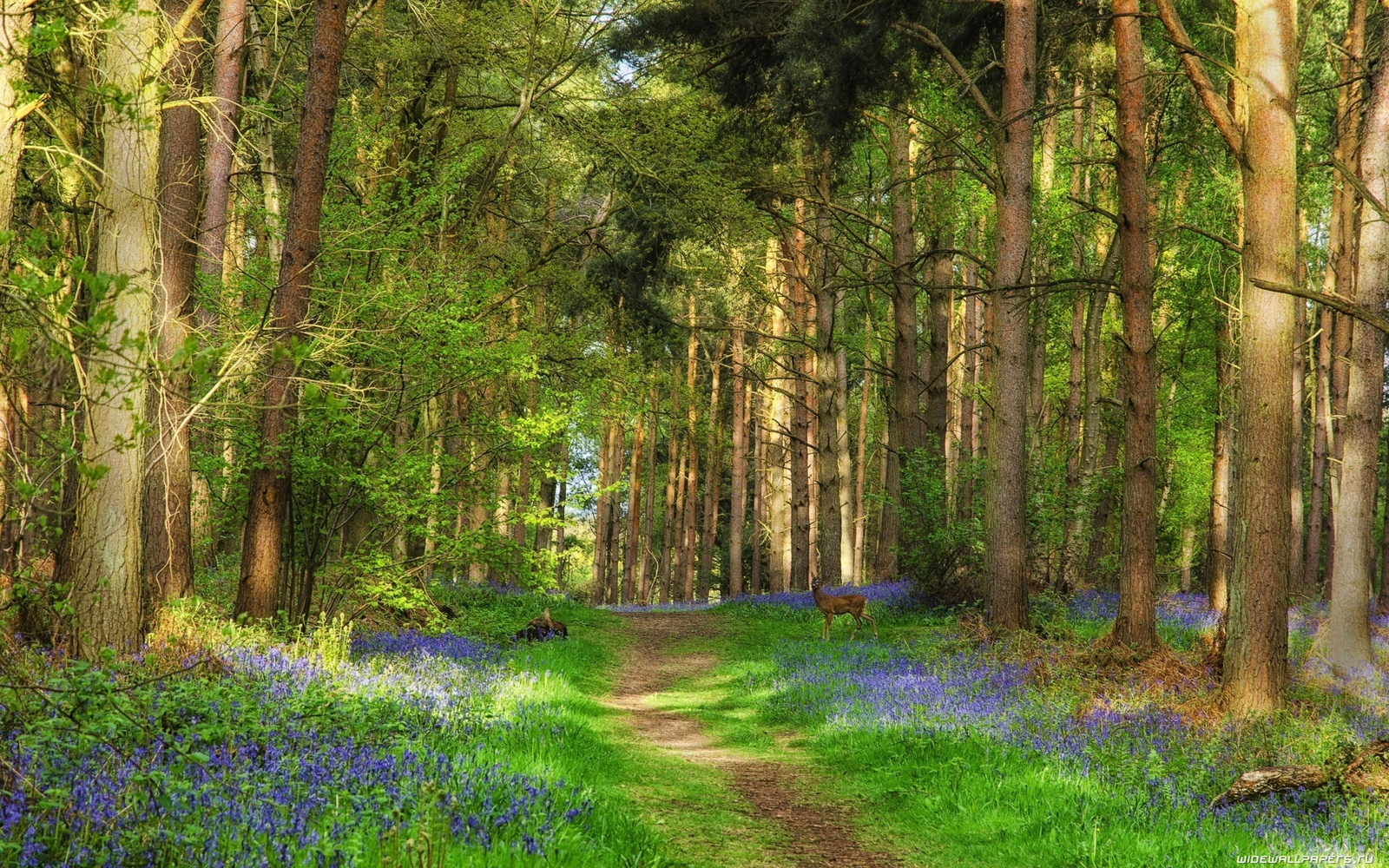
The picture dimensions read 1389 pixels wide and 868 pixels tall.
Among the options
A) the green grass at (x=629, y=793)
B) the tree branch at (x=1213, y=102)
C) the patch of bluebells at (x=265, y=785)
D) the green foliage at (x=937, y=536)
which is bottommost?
the green grass at (x=629, y=793)

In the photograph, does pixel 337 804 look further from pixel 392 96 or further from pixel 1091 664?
pixel 392 96

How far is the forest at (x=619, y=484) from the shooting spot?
5262 millimetres

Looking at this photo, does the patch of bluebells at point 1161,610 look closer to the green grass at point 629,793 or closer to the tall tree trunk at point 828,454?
the tall tree trunk at point 828,454

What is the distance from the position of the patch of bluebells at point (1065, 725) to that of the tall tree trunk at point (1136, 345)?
1814 millimetres

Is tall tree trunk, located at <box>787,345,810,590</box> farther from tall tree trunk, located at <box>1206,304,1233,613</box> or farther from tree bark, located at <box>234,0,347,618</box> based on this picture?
tree bark, located at <box>234,0,347,618</box>

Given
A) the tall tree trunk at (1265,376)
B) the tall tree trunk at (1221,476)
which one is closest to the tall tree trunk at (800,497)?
the tall tree trunk at (1221,476)

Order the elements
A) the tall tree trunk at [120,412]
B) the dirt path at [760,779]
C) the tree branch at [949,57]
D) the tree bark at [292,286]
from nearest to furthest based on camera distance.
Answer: the dirt path at [760,779]
the tall tree trunk at [120,412]
the tree bark at [292,286]
the tree branch at [949,57]

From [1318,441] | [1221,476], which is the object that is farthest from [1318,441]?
[1221,476]

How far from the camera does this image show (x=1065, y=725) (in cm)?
827

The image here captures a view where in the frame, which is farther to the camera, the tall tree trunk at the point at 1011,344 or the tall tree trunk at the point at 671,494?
the tall tree trunk at the point at 671,494

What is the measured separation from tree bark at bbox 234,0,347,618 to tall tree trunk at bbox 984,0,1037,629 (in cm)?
898

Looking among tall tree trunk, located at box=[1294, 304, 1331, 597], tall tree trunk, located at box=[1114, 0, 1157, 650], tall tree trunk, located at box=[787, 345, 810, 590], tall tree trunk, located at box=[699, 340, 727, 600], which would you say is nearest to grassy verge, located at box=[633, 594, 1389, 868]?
tall tree trunk, located at box=[1114, 0, 1157, 650]

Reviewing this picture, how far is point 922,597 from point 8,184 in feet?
53.3

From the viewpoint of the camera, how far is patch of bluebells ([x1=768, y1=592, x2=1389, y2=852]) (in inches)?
232
